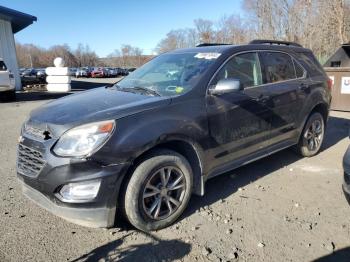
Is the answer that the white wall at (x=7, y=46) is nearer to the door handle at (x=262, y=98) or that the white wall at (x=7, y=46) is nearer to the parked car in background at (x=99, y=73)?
the door handle at (x=262, y=98)

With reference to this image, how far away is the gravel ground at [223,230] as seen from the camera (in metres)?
3.17

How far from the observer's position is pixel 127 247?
327 cm

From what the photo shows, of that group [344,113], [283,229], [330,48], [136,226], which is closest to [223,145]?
[283,229]

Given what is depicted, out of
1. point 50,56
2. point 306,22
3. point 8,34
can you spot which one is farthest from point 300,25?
point 50,56

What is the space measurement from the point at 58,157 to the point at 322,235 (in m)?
2.63

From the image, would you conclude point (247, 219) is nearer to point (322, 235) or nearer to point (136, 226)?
point (322, 235)

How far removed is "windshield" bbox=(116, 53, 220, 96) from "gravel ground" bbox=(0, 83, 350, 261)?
139 centimetres

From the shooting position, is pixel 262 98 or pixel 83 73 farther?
pixel 83 73

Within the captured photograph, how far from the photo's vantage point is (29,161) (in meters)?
3.37

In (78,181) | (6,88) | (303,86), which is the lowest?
(78,181)

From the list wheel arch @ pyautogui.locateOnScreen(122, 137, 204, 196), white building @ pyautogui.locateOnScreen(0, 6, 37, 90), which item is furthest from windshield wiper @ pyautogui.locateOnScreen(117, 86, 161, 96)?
white building @ pyautogui.locateOnScreen(0, 6, 37, 90)

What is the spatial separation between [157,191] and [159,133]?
1.96 ft

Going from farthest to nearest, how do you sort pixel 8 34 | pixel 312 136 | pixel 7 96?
pixel 8 34
pixel 7 96
pixel 312 136

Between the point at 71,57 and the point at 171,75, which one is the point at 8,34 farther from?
the point at 71,57
